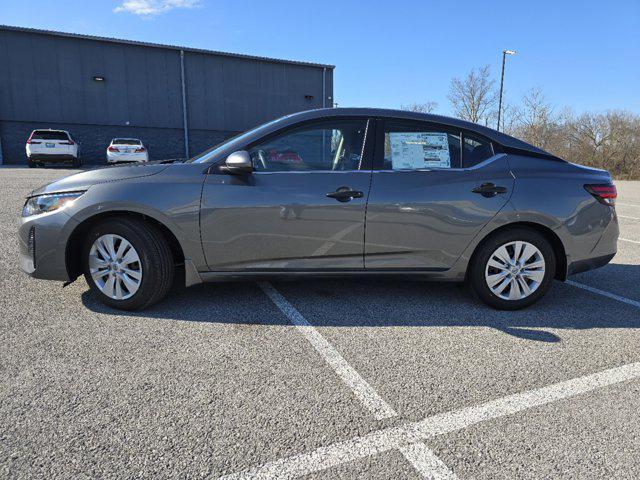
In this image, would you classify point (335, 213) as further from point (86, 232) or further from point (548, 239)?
point (86, 232)

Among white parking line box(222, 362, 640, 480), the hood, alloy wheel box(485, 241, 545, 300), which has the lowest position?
white parking line box(222, 362, 640, 480)

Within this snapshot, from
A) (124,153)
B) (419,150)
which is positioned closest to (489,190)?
(419,150)

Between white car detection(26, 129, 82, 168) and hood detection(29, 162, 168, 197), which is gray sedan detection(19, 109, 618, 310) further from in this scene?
white car detection(26, 129, 82, 168)

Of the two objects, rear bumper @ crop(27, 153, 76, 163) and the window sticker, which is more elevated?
rear bumper @ crop(27, 153, 76, 163)

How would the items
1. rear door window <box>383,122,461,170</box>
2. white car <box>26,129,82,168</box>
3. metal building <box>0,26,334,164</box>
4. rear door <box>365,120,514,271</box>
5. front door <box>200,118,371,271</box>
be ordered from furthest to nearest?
metal building <box>0,26,334,164</box> → white car <box>26,129,82,168</box> → rear door window <box>383,122,461,170</box> → rear door <box>365,120,514,271</box> → front door <box>200,118,371,271</box>

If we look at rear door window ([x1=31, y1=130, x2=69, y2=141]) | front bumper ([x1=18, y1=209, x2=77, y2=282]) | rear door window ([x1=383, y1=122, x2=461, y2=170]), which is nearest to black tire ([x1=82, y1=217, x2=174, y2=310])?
front bumper ([x1=18, y1=209, x2=77, y2=282])

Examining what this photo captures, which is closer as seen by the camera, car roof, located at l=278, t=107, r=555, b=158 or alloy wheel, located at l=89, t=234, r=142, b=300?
alloy wheel, located at l=89, t=234, r=142, b=300

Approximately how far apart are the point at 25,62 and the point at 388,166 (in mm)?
27524

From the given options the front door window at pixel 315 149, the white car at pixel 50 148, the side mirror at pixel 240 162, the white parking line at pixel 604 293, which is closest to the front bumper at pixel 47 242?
the side mirror at pixel 240 162

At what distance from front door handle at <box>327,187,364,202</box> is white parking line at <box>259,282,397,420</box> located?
37.0 inches

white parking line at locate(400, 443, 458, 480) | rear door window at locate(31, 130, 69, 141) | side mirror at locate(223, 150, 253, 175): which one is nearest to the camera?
white parking line at locate(400, 443, 458, 480)

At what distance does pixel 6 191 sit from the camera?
10.4 meters

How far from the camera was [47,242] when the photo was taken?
3.30m

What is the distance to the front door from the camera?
328 cm
